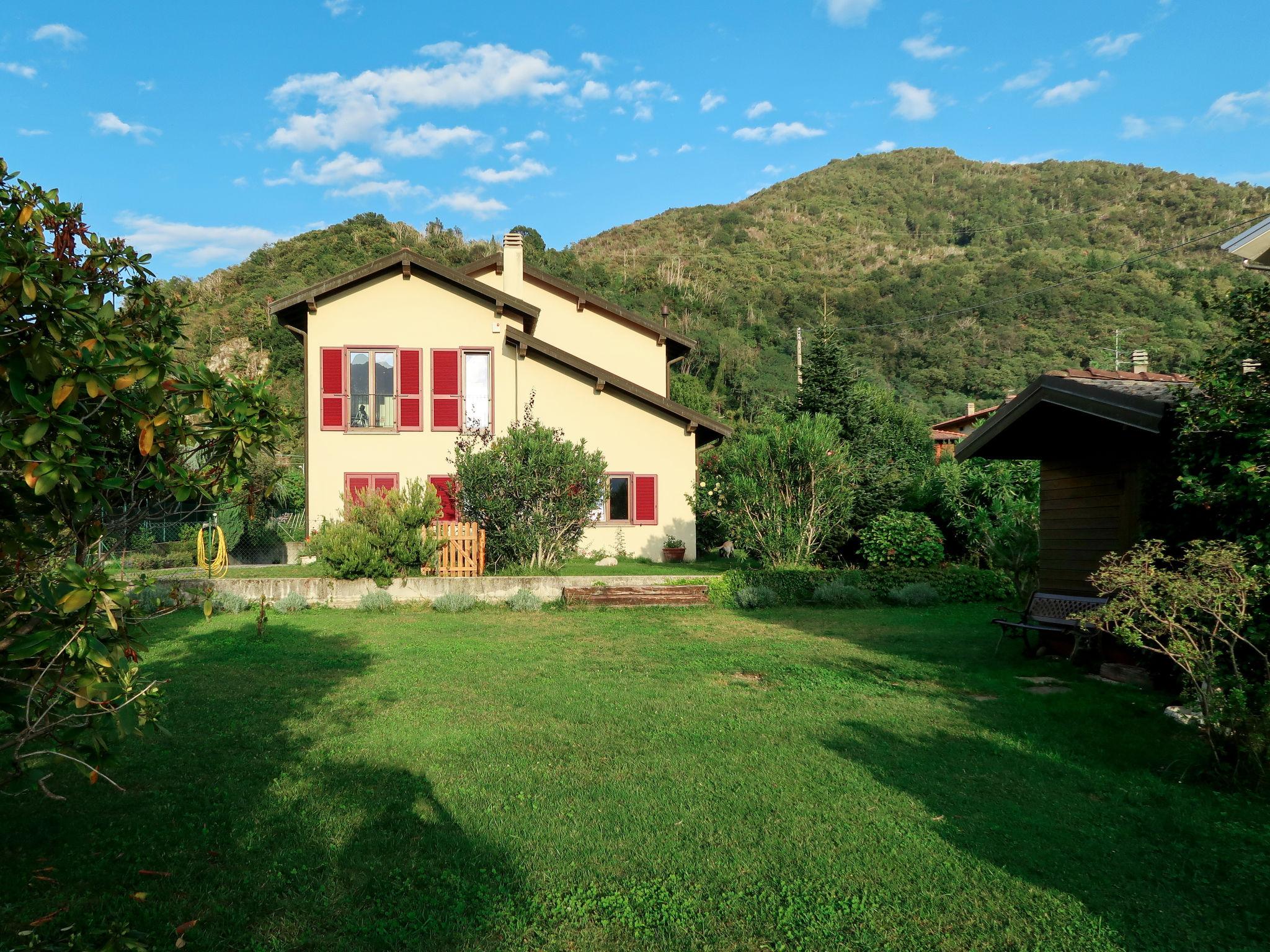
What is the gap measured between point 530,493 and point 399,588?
318cm

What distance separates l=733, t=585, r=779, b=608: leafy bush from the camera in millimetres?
15164

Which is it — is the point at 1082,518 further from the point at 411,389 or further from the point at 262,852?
the point at 411,389

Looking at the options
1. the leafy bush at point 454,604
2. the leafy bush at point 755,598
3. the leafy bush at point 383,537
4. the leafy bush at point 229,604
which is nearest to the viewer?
the leafy bush at point 229,604

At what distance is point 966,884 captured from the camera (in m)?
4.01

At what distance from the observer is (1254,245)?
1000 cm

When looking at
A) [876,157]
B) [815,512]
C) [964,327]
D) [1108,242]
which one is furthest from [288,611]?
[876,157]

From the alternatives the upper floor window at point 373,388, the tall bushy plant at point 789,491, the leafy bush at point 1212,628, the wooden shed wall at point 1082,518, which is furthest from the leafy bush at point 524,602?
the leafy bush at point 1212,628

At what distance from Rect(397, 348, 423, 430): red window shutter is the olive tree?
18.4 metres

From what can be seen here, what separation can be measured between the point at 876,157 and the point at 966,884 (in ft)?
385

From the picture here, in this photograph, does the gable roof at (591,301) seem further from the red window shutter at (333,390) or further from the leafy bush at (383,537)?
the leafy bush at (383,537)

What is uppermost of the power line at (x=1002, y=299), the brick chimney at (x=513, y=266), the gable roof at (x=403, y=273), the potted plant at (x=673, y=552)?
the power line at (x=1002, y=299)

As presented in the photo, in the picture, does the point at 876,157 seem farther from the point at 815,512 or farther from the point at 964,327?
the point at 815,512

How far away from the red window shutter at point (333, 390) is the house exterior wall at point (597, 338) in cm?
603

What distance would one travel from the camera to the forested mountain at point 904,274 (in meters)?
51.7
